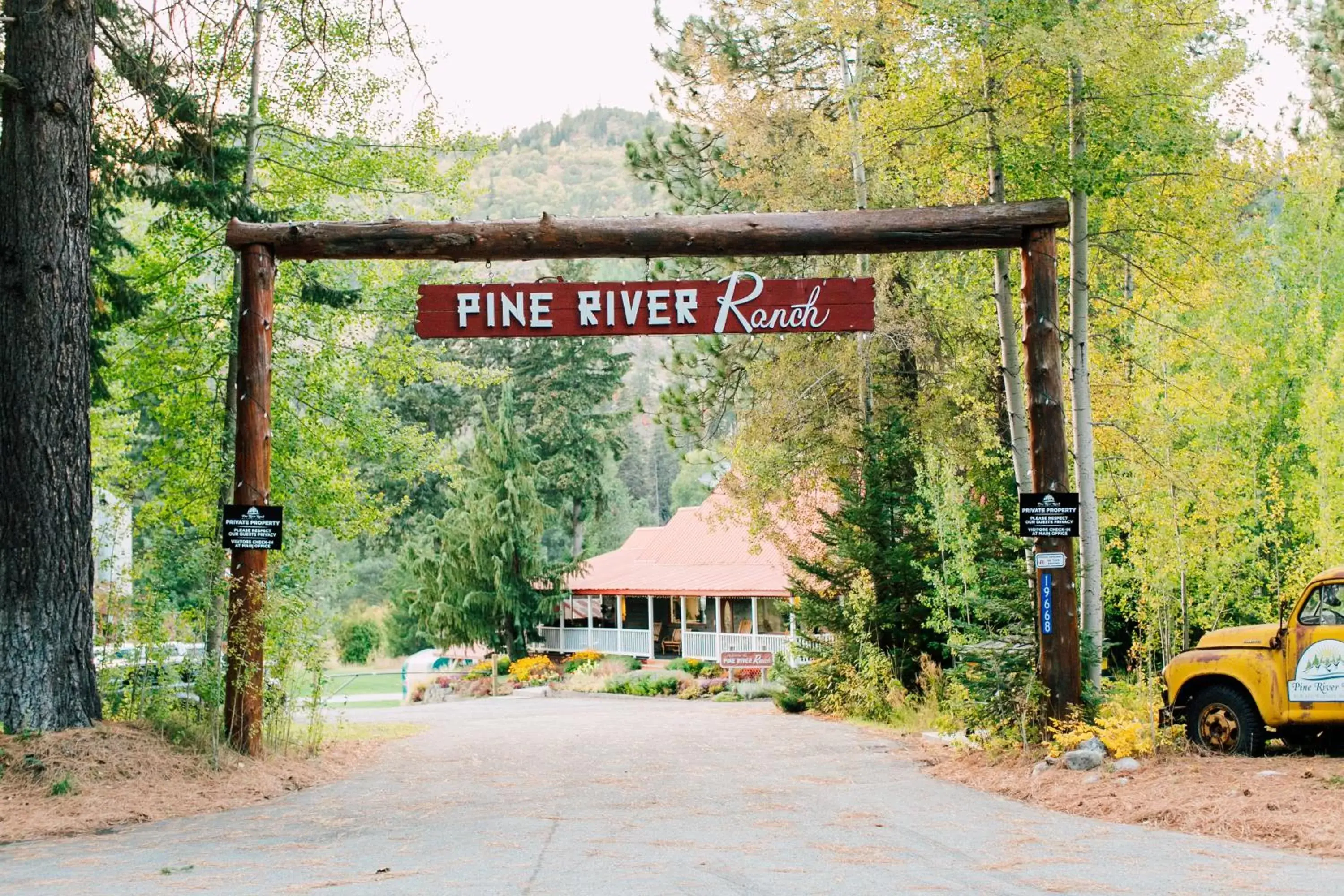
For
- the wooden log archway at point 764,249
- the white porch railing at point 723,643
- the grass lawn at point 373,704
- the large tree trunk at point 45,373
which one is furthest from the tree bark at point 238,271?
the white porch railing at point 723,643

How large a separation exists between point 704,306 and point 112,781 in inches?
265

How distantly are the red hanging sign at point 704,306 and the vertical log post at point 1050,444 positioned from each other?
1585mm

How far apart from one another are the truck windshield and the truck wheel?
35.2 inches

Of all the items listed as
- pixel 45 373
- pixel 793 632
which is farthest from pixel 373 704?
pixel 45 373

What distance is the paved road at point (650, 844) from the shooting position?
6.88 metres

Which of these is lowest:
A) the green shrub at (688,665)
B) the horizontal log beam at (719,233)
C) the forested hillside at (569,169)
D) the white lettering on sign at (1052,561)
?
the green shrub at (688,665)

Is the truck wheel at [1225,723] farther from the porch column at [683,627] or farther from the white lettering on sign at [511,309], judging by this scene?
the porch column at [683,627]

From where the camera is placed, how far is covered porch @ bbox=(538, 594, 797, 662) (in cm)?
3459

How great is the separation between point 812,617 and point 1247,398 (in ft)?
26.2

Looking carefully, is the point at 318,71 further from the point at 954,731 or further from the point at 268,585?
the point at 954,731

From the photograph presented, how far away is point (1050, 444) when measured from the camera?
1181 centimetres

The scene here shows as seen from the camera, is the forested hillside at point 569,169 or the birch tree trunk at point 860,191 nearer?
the birch tree trunk at point 860,191

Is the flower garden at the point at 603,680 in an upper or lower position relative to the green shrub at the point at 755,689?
lower

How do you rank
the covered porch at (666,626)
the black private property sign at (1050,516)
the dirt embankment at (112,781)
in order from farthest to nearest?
the covered porch at (666,626) < the black private property sign at (1050,516) < the dirt embankment at (112,781)
